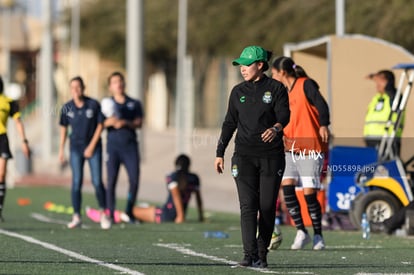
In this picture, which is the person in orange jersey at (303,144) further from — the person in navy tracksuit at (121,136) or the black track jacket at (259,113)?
the person in navy tracksuit at (121,136)

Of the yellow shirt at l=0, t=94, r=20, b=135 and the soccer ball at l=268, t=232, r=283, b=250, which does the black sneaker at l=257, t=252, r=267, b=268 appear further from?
the yellow shirt at l=0, t=94, r=20, b=135

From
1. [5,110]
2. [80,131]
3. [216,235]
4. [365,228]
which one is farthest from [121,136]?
[365,228]

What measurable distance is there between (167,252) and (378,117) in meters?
5.66

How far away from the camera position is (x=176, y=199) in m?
21.1

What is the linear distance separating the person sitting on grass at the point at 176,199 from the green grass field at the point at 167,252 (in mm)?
624

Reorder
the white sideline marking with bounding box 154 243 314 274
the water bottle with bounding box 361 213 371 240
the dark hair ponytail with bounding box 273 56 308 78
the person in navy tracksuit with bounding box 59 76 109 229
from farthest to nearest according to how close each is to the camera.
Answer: the person in navy tracksuit with bounding box 59 76 109 229 < the water bottle with bounding box 361 213 371 240 < the dark hair ponytail with bounding box 273 56 308 78 < the white sideline marking with bounding box 154 243 314 274

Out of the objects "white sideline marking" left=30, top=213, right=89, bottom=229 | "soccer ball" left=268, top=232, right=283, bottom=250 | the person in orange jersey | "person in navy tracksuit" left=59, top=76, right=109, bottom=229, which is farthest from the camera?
"white sideline marking" left=30, top=213, right=89, bottom=229

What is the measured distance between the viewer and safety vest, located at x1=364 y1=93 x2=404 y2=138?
19.5 m

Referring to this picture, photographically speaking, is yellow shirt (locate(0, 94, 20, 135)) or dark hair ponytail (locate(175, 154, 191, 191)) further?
dark hair ponytail (locate(175, 154, 191, 191))

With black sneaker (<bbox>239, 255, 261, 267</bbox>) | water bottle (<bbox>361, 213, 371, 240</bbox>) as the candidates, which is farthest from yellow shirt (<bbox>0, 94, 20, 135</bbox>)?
black sneaker (<bbox>239, 255, 261, 267</bbox>)

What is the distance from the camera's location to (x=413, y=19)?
33812 mm

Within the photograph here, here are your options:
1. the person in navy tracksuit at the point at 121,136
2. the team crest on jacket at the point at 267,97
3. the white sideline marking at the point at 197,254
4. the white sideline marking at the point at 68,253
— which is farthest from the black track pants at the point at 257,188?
the person in navy tracksuit at the point at 121,136

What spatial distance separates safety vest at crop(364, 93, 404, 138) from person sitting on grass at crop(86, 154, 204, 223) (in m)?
2.89

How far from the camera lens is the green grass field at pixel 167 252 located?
12695 mm
